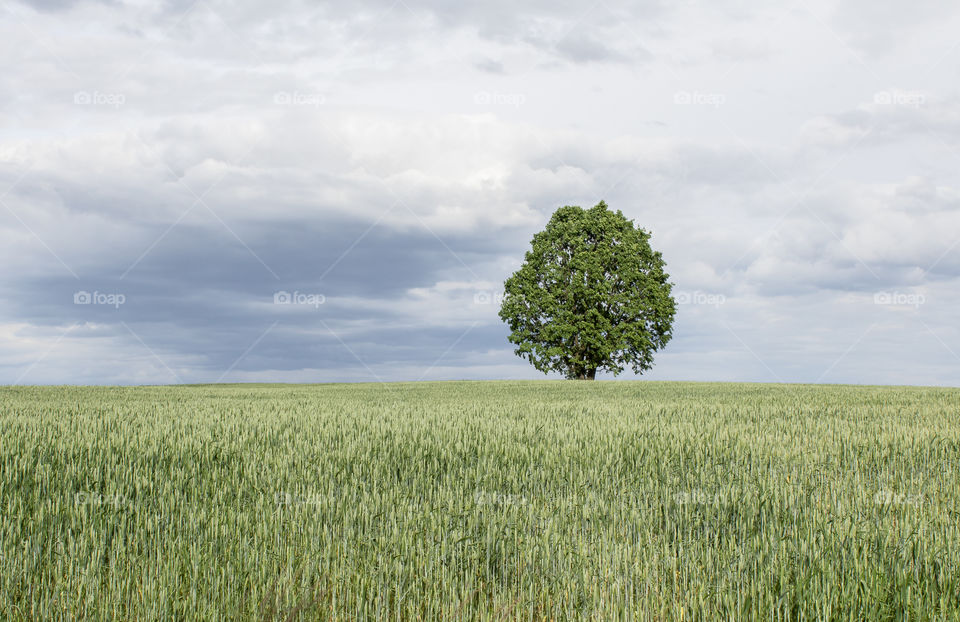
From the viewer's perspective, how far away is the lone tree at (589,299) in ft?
138

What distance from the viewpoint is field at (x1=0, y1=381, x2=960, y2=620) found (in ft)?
13.2

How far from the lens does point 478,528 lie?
5.33 metres

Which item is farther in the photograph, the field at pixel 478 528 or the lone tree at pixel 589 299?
the lone tree at pixel 589 299

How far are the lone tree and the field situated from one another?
1234 inches

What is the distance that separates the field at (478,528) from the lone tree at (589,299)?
103 feet

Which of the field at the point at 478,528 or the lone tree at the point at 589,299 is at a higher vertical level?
the lone tree at the point at 589,299

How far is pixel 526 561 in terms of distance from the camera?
460 centimetres

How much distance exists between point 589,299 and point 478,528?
38.2 meters

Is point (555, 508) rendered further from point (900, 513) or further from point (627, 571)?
point (900, 513)

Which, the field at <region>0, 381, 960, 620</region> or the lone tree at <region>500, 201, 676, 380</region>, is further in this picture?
the lone tree at <region>500, 201, 676, 380</region>

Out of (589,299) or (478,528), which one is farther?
(589,299)

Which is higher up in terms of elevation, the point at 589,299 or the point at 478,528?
the point at 589,299

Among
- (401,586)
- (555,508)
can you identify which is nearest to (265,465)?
(555,508)

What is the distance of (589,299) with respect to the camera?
4266cm
